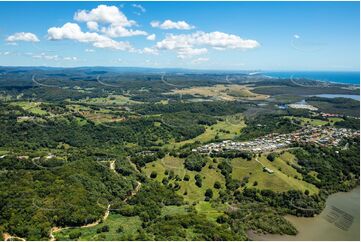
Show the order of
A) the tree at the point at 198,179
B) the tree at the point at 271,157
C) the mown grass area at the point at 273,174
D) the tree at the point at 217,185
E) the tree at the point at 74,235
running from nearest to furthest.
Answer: the tree at the point at 74,235 → the mown grass area at the point at 273,174 → the tree at the point at 217,185 → the tree at the point at 198,179 → the tree at the point at 271,157

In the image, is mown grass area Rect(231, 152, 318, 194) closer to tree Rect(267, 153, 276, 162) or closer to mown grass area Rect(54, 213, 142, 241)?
tree Rect(267, 153, 276, 162)

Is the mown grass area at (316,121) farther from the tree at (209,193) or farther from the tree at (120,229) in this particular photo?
the tree at (120,229)

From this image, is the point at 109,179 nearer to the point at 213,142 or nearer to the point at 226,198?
the point at 226,198

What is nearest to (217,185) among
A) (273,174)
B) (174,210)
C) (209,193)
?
(209,193)

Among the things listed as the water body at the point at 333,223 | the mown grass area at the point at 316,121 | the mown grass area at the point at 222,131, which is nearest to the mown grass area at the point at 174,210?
the water body at the point at 333,223

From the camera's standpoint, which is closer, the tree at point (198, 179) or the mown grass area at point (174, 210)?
the mown grass area at point (174, 210)

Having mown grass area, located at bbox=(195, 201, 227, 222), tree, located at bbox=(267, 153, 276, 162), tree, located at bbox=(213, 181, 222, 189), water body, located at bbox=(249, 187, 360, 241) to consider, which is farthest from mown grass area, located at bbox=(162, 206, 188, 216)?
tree, located at bbox=(267, 153, 276, 162)

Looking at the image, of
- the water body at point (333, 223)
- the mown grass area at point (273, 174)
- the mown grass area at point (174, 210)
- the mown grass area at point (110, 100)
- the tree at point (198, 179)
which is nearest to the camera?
the water body at point (333, 223)
